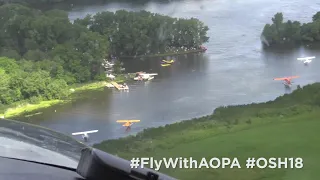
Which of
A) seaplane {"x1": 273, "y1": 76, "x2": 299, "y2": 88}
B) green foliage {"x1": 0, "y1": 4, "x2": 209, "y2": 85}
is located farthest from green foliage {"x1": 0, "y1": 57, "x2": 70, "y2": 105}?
seaplane {"x1": 273, "y1": 76, "x2": 299, "y2": 88}

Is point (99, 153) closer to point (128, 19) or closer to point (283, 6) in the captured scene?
point (128, 19)

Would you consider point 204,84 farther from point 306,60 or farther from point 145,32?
point 145,32

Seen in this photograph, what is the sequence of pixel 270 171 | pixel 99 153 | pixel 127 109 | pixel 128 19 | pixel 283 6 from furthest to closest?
1. pixel 283 6
2. pixel 128 19
3. pixel 127 109
4. pixel 270 171
5. pixel 99 153

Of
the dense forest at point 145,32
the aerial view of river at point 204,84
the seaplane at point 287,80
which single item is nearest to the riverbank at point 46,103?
the aerial view of river at point 204,84

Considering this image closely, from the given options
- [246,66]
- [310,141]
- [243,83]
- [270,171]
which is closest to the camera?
[270,171]

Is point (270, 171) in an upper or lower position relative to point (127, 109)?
upper

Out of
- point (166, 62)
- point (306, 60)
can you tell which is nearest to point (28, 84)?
point (166, 62)

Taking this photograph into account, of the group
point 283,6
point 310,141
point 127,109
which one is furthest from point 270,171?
point 283,6

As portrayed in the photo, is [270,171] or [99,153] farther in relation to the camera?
[270,171]
